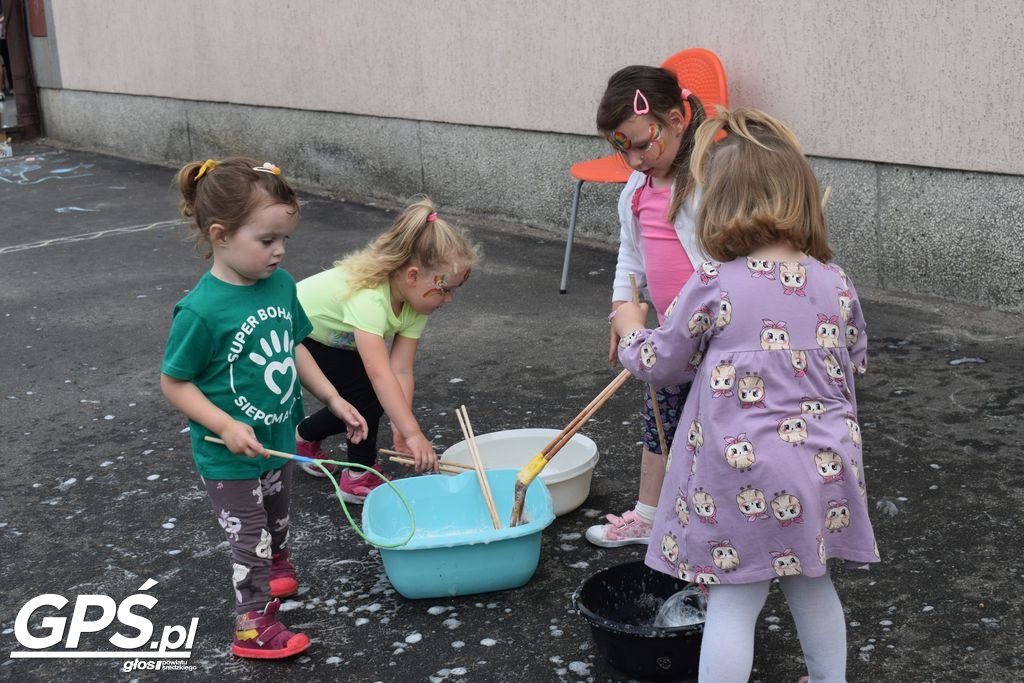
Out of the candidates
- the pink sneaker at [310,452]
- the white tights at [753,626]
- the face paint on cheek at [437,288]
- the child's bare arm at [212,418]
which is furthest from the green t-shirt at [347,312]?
the white tights at [753,626]

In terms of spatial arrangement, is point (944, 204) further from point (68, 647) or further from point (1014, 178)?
point (68, 647)

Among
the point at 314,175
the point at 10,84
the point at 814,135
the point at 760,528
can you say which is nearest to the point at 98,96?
the point at 10,84

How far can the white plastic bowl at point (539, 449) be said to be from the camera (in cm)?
348

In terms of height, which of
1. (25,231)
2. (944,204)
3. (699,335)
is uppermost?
(699,335)

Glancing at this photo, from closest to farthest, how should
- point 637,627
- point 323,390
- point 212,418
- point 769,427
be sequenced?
1. point 769,427
2. point 637,627
3. point 212,418
4. point 323,390

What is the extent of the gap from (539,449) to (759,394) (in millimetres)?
1730

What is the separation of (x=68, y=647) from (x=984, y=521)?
2467 millimetres

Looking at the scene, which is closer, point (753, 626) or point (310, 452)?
point (753, 626)

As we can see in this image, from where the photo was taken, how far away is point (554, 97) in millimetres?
7137

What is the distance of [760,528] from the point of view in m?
2.22

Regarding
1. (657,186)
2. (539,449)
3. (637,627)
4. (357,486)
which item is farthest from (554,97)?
(637,627)

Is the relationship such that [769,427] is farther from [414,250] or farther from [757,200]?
[414,250]

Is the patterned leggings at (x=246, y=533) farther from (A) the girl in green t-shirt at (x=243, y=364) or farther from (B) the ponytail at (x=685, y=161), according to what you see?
(B) the ponytail at (x=685, y=161)

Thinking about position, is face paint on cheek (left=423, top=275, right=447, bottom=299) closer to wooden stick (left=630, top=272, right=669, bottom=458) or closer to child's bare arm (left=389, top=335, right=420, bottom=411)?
child's bare arm (left=389, top=335, right=420, bottom=411)
